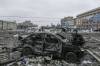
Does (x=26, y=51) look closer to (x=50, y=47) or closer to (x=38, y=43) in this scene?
(x=38, y=43)

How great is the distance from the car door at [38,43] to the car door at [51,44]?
329 millimetres

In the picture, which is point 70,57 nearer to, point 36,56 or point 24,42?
point 36,56

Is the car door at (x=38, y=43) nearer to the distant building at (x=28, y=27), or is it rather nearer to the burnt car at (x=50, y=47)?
the burnt car at (x=50, y=47)

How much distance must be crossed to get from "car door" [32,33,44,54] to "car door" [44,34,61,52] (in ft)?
1.08

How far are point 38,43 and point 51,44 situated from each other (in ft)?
2.92

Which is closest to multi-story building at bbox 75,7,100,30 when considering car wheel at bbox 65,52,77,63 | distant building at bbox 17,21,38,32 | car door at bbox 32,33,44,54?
distant building at bbox 17,21,38,32

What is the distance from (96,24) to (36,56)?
56.5 m

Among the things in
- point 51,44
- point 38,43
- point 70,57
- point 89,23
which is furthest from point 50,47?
point 89,23

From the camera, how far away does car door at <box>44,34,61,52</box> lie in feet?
36.2

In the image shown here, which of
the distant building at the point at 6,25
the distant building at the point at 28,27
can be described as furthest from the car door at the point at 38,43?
the distant building at the point at 6,25

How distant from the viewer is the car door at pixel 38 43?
11.5 m

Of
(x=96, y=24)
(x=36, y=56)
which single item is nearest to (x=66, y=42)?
(x=36, y=56)

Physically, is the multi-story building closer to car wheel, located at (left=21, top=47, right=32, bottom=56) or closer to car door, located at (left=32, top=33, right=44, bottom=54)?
car door, located at (left=32, top=33, right=44, bottom=54)

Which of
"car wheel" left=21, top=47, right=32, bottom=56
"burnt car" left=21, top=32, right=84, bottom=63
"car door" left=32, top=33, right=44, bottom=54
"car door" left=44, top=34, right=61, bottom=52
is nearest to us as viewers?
"burnt car" left=21, top=32, right=84, bottom=63
